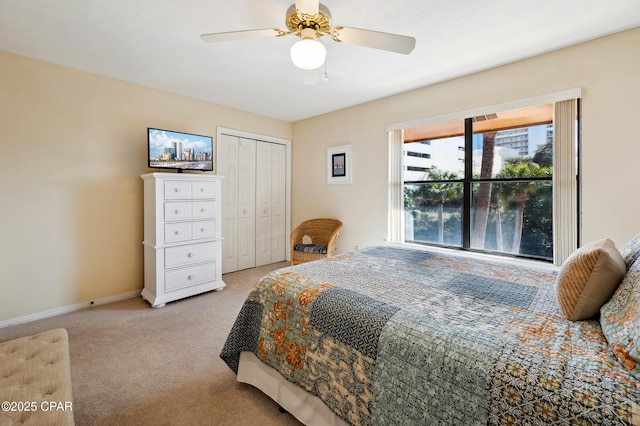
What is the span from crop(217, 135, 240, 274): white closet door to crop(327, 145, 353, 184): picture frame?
1.46 meters

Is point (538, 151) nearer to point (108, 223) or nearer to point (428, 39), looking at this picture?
point (428, 39)

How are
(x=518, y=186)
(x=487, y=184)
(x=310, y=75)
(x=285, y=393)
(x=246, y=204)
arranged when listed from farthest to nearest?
(x=246, y=204) < (x=487, y=184) < (x=518, y=186) < (x=310, y=75) < (x=285, y=393)

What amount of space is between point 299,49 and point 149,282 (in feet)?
9.93

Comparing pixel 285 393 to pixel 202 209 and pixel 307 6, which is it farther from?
pixel 202 209

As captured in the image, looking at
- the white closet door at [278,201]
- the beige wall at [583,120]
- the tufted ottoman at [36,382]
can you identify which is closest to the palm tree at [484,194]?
the beige wall at [583,120]

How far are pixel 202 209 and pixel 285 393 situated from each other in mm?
2457

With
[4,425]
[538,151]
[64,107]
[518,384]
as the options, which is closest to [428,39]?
[538,151]

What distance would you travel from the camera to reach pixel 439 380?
967 mm

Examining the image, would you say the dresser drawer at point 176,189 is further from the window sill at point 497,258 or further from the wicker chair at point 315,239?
the window sill at point 497,258

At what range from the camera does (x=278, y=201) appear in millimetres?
4980

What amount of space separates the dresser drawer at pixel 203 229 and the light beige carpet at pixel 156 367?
79 cm

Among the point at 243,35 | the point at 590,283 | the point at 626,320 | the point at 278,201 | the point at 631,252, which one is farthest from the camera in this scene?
the point at 278,201

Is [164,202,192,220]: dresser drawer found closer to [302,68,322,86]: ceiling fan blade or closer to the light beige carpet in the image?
the light beige carpet

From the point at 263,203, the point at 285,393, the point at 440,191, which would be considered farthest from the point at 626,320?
the point at 263,203
